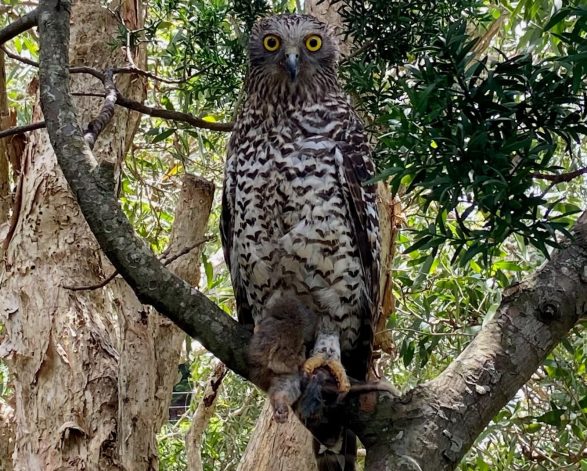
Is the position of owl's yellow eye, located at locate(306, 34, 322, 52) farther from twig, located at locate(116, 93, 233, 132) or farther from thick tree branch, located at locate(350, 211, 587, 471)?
thick tree branch, located at locate(350, 211, 587, 471)

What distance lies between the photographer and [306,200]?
2.44 metres

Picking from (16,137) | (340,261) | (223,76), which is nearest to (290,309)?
(340,261)

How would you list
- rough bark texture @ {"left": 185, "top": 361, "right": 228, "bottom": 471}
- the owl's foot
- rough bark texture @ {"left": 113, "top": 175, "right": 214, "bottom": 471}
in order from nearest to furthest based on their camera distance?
the owl's foot → rough bark texture @ {"left": 113, "top": 175, "right": 214, "bottom": 471} → rough bark texture @ {"left": 185, "top": 361, "right": 228, "bottom": 471}

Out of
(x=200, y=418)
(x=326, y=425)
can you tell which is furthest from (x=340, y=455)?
(x=200, y=418)

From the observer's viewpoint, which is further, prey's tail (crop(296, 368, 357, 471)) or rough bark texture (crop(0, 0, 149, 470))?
rough bark texture (crop(0, 0, 149, 470))

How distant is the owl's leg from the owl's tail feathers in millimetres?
238

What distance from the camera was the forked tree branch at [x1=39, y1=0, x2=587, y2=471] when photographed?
1.76m

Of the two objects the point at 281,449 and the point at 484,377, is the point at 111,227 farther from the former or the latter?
the point at 281,449

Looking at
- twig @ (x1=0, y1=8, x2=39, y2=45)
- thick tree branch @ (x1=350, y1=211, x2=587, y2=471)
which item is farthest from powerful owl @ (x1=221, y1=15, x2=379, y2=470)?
twig @ (x1=0, y1=8, x2=39, y2=45)

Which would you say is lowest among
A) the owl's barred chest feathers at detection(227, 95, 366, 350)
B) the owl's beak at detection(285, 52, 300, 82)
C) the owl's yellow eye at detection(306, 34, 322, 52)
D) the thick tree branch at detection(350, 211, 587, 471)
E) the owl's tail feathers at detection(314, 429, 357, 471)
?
the owl's tail feathers at detection(314, 429, 357, 471)

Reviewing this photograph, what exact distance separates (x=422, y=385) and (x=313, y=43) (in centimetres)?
132

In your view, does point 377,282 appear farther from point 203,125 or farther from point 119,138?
point 119,138

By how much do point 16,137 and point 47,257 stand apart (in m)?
0.74

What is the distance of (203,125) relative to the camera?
2.83 meters
